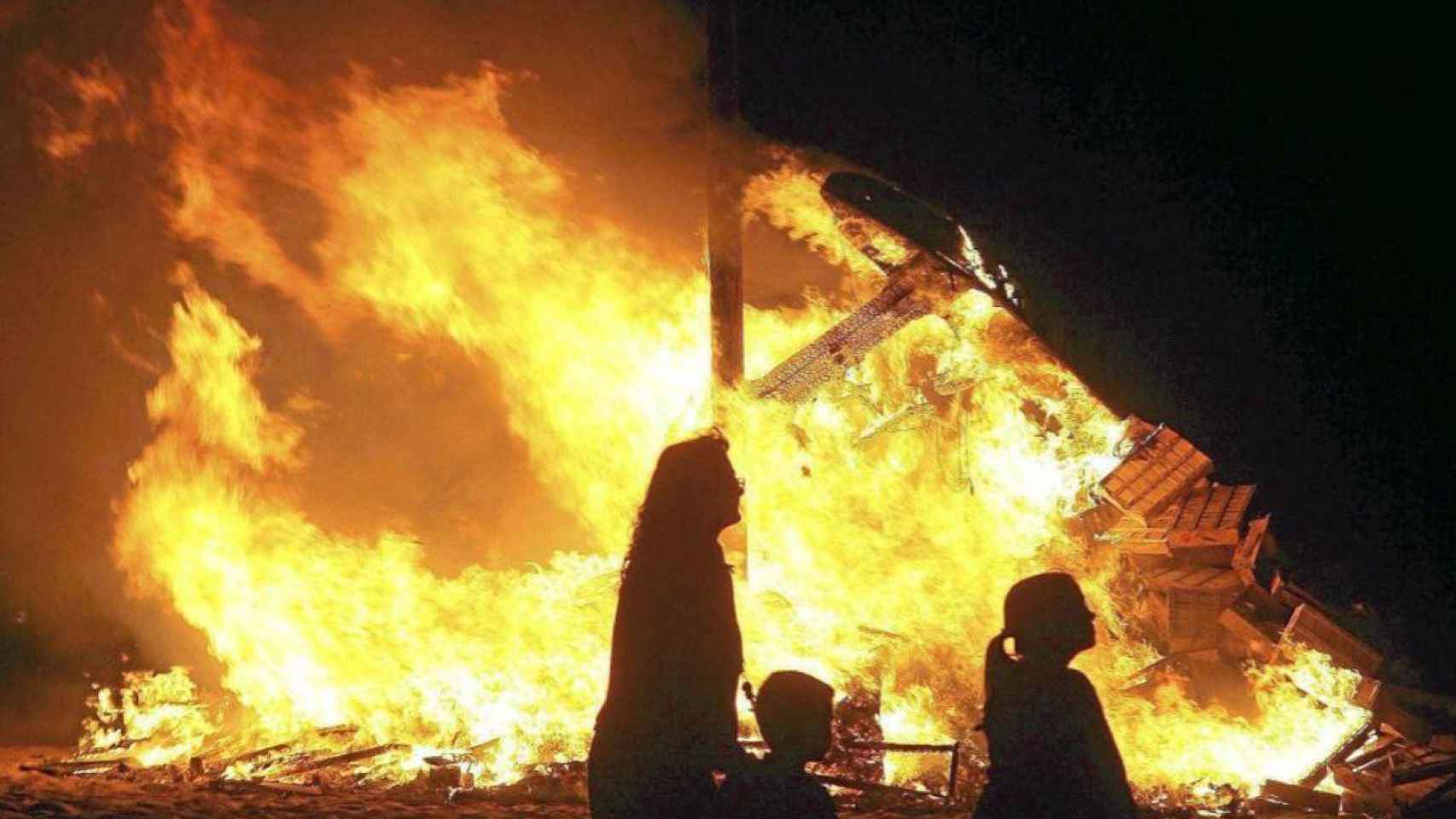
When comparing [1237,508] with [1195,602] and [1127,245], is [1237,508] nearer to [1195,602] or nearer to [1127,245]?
[1195,602]

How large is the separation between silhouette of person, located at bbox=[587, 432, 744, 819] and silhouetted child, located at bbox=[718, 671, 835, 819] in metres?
0.53

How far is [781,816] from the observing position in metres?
2.49

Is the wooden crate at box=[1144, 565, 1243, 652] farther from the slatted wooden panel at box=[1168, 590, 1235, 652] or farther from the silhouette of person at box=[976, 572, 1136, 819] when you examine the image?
the silhouette of person at box=[976, 572, 1136, 819]

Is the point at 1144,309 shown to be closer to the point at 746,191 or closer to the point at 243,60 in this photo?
the point at 746,191

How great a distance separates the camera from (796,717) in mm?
2658

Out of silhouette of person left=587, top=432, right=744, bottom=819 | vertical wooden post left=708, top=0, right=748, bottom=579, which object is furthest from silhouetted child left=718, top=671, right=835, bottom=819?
vertical wooden post left=708, top=0, right=748, bottom=579

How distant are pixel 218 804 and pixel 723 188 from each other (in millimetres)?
7337

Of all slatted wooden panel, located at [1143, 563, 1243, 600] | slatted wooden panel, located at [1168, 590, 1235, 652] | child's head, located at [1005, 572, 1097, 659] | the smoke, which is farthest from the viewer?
the smoke

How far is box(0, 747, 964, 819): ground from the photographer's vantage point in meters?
6.81

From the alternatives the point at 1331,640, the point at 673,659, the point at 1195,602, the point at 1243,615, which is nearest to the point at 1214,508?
the point at 1195,602

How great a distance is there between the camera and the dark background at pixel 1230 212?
36.0 ft

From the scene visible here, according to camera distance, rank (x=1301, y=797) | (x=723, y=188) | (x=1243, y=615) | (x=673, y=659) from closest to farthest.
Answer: (x=673, y=659) → (x=1301, y=797) → (x=1243, y=615) → (x=723, y=188)

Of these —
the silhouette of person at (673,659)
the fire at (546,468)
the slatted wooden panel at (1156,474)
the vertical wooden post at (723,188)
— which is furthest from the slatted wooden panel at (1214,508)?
the silhouette of person at (673,659)

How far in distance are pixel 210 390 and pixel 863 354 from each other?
8386 mm
